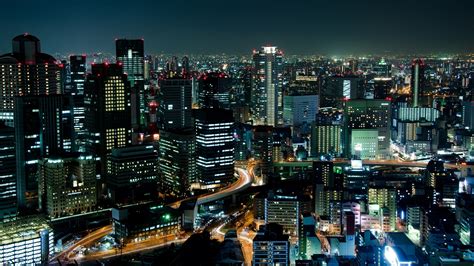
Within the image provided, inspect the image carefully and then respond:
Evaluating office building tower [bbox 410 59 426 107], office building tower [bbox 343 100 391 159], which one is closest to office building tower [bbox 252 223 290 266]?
office building tower [bbox 343 100 391 159]

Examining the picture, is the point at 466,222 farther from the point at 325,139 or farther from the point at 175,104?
the point at 175,104

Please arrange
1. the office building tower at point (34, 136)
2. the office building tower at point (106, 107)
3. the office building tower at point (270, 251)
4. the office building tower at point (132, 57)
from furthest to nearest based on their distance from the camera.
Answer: the office building tower at point (132, 57) → the office building tower at point (106, 107) → the office building tower at point (34, 136) → the office building tower at point (270, 251)

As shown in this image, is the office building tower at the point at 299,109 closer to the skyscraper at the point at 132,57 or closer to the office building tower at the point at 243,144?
the office building tower at the point at 243,144

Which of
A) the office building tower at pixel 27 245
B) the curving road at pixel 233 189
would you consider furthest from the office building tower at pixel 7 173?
the curving road at pixel 233 189

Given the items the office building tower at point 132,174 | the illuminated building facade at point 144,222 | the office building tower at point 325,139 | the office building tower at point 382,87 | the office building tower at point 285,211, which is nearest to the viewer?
the illuminated building facade at point 144,222

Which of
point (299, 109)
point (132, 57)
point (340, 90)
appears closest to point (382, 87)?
point (340, 90)

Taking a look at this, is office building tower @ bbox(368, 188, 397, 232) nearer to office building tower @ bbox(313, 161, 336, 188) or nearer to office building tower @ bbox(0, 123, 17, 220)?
office building tower @ bbox(313, 161, 336, 188)
